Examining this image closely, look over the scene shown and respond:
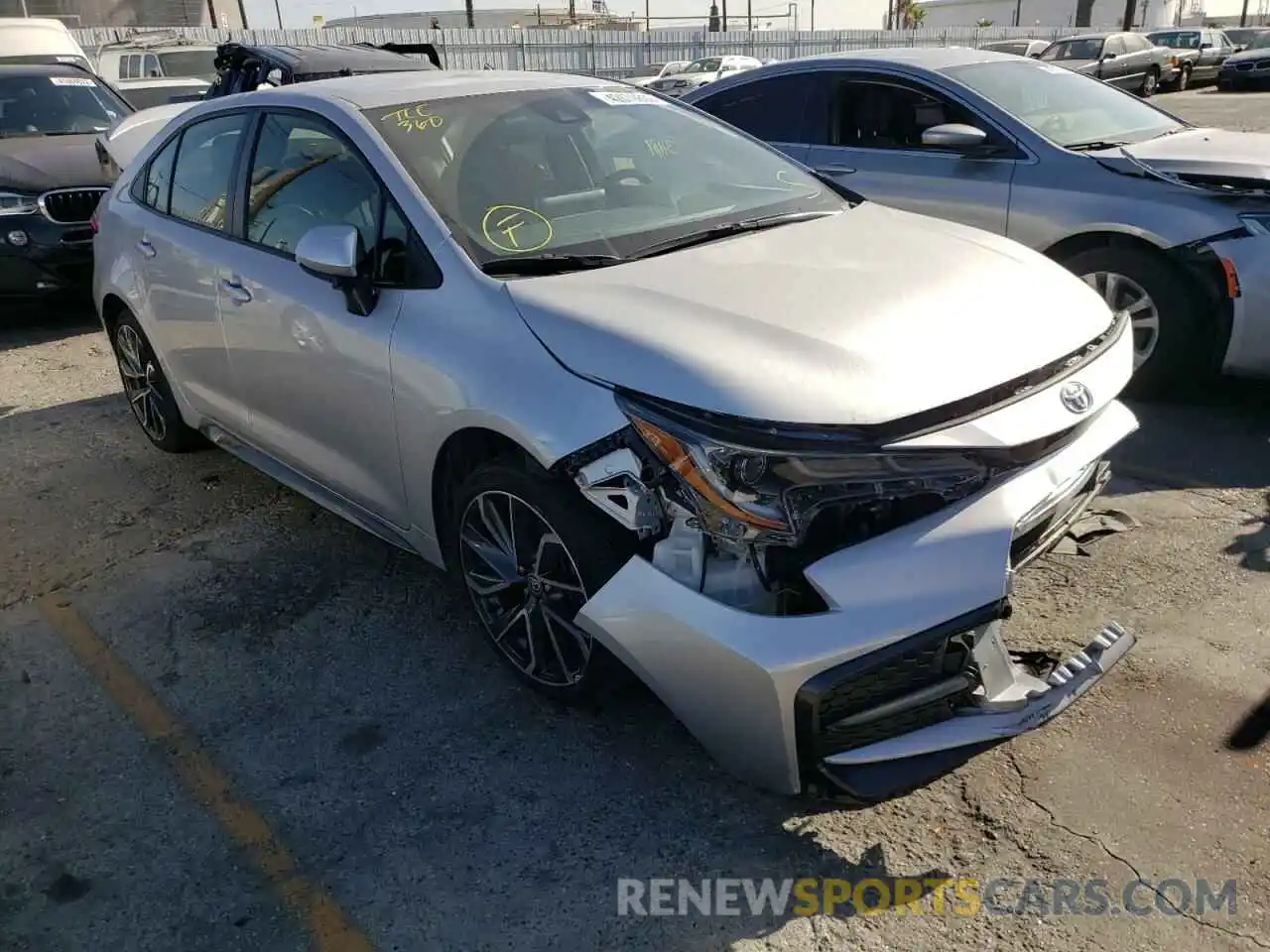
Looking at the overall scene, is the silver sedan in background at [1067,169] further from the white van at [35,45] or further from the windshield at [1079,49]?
the windshield at [1079,49]

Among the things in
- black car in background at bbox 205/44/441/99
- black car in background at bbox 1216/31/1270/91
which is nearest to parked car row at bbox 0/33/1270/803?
black car in background at bbox 205/44/441/99

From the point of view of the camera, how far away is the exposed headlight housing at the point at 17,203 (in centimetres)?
738

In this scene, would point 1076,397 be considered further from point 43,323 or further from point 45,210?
point 43,323

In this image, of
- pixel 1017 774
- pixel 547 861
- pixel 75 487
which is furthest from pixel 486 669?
pixel 75 487

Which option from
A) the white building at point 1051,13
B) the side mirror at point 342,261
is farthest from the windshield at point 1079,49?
the white building at point 1051,13

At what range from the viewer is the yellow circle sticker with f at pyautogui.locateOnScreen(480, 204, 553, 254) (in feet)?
10.2

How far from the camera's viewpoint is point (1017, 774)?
276 cm

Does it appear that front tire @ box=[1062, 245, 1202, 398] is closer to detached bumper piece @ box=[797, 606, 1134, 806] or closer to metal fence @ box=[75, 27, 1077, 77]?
detached bumper piece @ box=[797, 606, 1134, 806]

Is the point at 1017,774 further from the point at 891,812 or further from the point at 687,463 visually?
the point at 687,463

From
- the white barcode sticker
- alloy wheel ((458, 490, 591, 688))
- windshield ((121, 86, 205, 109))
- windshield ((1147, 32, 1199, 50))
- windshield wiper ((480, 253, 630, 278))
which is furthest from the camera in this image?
windshield ((1147, 32, 1199, 50))

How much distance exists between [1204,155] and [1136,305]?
0.81m

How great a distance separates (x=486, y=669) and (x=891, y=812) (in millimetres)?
1358

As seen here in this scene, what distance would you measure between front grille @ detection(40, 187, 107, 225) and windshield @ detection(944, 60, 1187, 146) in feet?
19.9

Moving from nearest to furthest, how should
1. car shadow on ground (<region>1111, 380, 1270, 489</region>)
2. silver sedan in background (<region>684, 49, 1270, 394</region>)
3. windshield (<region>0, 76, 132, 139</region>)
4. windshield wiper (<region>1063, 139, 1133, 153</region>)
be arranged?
car shadow on ground (<region>1111, 380, 1270, 489</region>) → silver sedan in background (<region>684, 49, 1270, 394</region>) → windshield wiper (<region>1063, 139, 1133, 153</region>) → windshield (<region>0, 76, 132, 139</region>)
